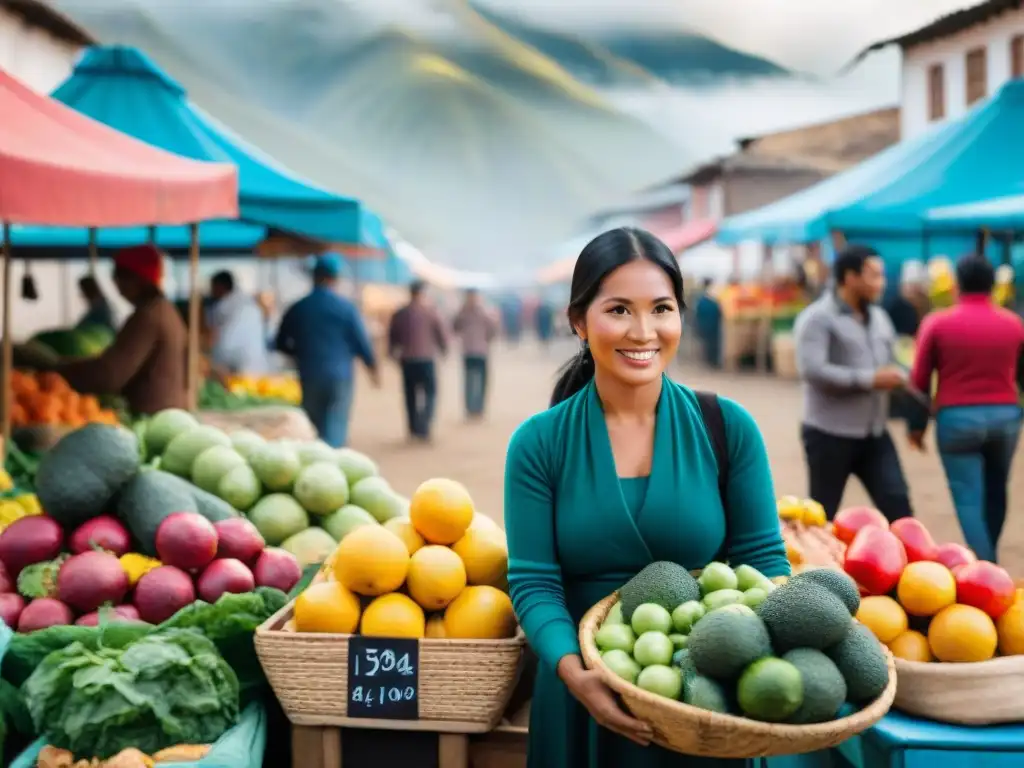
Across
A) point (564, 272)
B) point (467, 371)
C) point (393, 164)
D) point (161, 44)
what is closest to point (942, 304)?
point (467, 371)

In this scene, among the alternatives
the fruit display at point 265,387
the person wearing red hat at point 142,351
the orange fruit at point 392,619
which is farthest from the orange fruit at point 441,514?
the fruit display at point 265,387

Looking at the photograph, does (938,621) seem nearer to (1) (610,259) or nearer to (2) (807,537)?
(2) (807,537)

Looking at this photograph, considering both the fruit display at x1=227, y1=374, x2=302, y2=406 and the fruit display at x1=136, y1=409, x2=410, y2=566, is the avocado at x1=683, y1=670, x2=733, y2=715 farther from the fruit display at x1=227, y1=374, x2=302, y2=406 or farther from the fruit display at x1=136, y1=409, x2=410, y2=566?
the fruit display at x1=227, y1=374, x2=302, y2=406

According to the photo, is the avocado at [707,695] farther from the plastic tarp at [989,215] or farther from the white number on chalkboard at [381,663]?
the plastic tarp at [989,215]

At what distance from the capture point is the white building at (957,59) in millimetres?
25641

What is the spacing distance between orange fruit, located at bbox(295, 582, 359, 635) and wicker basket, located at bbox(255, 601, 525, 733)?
0.06 meters

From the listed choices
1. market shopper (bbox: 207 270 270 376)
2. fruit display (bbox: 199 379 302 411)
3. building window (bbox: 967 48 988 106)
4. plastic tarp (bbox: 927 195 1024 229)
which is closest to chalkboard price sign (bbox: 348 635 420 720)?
fruit display (bbox: 199 379 302 411)

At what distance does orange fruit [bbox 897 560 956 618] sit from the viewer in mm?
2863

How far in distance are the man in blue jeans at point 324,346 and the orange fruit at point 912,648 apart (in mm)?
7081

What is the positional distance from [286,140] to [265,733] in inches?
5501

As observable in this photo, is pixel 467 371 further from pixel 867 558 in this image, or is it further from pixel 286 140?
pixel 286 140

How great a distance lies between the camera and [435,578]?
302cm

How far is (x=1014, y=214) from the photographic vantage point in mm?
8477

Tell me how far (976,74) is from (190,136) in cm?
2456
